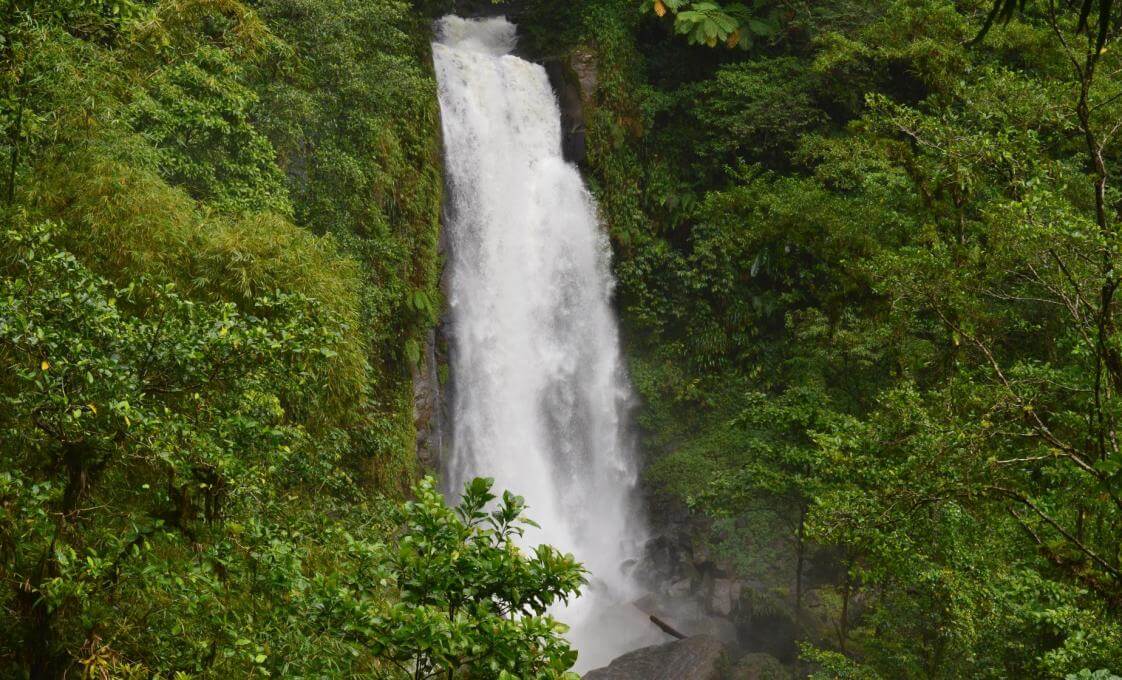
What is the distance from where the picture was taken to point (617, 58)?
20172mm

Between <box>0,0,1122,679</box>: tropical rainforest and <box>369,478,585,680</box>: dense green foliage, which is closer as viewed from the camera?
<box>369,478,585,680</box>: dense green foliage

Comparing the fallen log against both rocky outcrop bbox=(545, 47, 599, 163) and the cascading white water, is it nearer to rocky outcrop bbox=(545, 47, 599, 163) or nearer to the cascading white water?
the cascading white water

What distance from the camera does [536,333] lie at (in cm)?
1798

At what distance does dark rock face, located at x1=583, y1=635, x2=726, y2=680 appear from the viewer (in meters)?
12.5

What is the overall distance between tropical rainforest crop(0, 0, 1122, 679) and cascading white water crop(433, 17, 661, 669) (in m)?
0.84

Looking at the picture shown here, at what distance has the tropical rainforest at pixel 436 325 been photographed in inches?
158

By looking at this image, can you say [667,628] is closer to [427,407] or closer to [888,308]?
[427,407]

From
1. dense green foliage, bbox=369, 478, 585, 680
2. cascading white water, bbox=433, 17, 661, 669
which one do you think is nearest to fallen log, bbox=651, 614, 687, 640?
cascading white water, bbox=433, 17, 661, 669

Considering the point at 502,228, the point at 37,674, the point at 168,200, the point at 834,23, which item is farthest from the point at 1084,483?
the point at 834,23

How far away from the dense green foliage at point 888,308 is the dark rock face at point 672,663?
1.74 metres

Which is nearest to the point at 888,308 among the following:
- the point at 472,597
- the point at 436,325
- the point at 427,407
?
the point at 427,407

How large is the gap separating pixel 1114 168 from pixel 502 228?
1096 cm

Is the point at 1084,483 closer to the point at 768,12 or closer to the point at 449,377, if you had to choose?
the point at 449,377

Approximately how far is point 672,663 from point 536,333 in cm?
770
